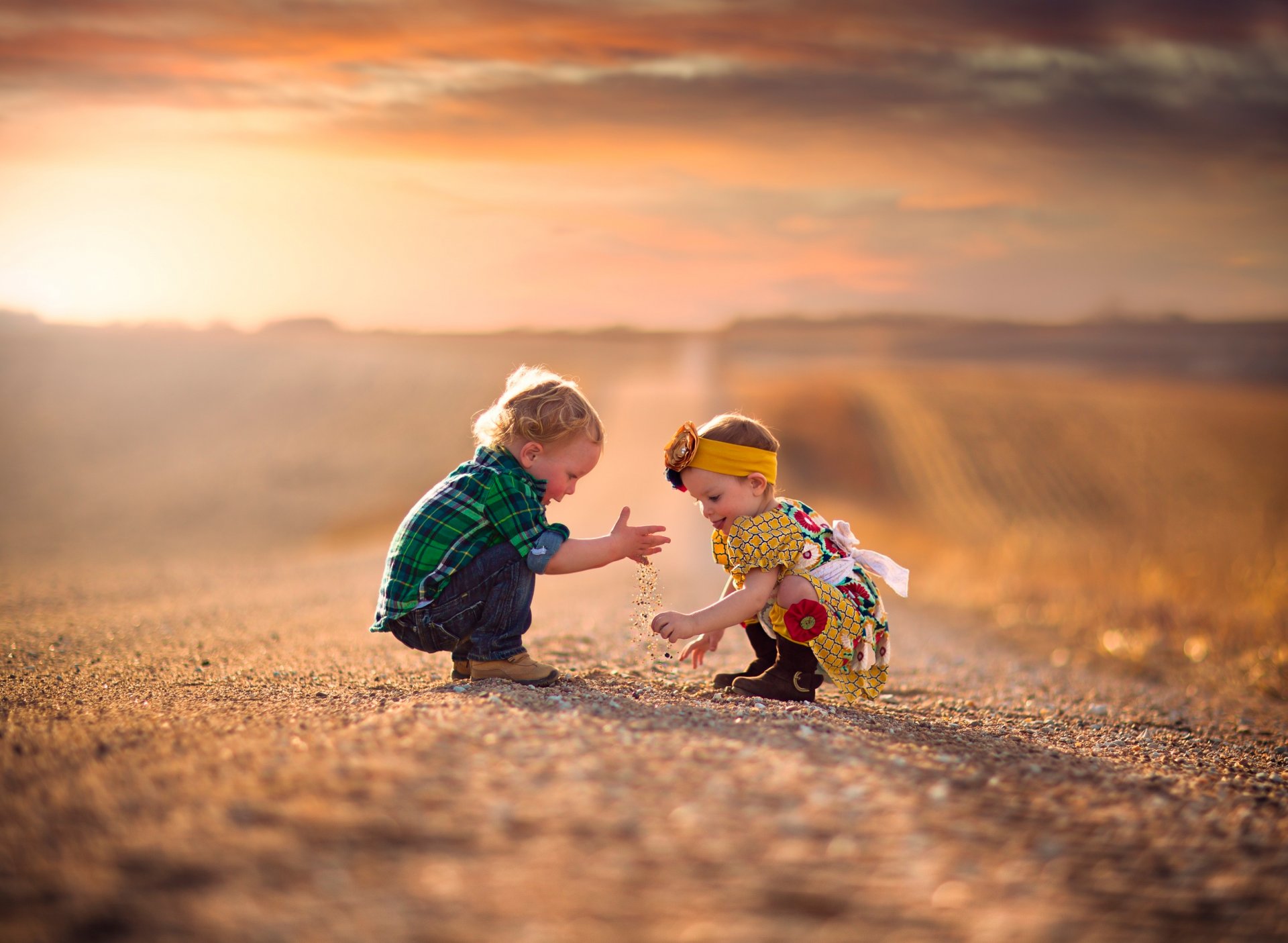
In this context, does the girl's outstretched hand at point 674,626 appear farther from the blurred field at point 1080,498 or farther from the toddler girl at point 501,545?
the blurred field at point 1080,498

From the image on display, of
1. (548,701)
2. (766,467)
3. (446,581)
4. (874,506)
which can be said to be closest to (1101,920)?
(548,701)

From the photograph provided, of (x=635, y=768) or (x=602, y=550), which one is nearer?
(x=635, y=768)

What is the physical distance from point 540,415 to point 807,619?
144cm

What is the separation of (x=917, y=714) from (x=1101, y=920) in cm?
236

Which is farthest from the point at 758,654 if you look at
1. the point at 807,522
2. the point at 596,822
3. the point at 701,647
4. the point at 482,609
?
the point at 596,822

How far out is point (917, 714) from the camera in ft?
14.3

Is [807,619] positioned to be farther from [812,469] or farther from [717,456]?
[812,469]

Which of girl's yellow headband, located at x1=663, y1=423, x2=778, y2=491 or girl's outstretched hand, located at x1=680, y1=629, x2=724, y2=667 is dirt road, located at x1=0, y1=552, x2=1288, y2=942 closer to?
girl's outstretched hand, located at x1=680, y1=629, x2=724, y2=667

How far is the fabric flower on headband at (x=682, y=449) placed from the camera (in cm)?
404

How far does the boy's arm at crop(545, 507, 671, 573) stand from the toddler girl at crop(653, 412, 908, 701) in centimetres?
33

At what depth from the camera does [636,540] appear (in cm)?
398

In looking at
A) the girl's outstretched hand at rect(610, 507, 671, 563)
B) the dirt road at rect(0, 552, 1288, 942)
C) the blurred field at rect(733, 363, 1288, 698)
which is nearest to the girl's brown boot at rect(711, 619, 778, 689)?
the dirt road at rect(0, 552, 1288, 942)

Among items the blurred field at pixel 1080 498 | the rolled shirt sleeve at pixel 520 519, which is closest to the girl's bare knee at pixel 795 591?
the rolled shirt sleeve at pixel 520 519

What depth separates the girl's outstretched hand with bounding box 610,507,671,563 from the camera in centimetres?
393
